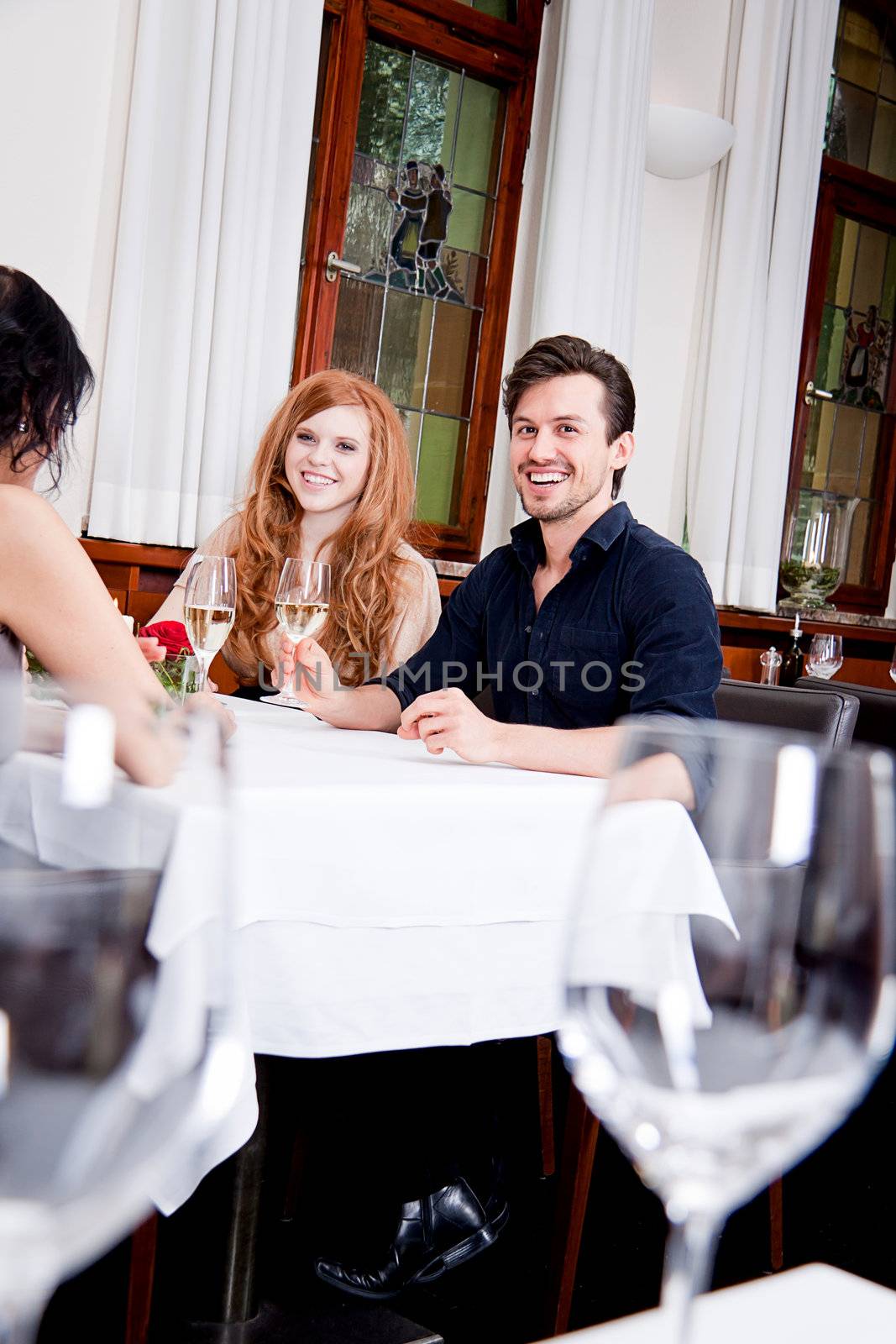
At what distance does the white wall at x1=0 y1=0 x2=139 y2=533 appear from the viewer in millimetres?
3455

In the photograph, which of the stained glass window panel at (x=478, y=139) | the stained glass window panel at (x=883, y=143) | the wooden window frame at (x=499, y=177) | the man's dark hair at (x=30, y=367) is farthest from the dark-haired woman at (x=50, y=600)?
the stained glass window panel at (x=883, y=143)

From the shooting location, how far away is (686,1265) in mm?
400

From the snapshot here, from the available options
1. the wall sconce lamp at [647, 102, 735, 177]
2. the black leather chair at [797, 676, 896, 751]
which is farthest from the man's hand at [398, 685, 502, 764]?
the wall sconce lamp at [647, 102, 735, 177]

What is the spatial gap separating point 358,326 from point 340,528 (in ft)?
5.75

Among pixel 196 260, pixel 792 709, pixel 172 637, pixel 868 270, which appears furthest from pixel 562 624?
pixel 868 270

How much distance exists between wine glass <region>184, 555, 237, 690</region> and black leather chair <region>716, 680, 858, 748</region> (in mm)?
946

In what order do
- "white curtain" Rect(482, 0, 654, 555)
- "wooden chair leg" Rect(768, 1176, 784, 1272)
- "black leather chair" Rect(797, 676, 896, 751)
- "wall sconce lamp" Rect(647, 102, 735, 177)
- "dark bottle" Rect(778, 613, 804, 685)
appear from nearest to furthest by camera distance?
"wooden chair leg" Rect(768, 1176, 784, 1272) → "black leather chair" Rect(797, 676, 896, 751) → "white curtain" Rect(482, 0, 654, 555) → "wall sconce lamp" Rect(647, 102, 735, 177) → "dark bottle" Rect(778, 613, 804, 685)

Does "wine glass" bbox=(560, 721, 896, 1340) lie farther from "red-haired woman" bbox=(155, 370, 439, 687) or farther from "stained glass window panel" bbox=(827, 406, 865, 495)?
"stained glass window panel" bbox=(827, 406, 865, 495)

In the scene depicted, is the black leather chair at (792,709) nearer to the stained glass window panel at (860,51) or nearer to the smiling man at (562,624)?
the smiling man at (562,624)

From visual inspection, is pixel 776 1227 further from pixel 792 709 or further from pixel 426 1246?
pixel 792 709

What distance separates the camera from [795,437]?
5.87 m

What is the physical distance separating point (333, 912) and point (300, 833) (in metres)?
0.09

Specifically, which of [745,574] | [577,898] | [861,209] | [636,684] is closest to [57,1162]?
[577,898]

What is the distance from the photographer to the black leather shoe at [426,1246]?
75.0 inches
